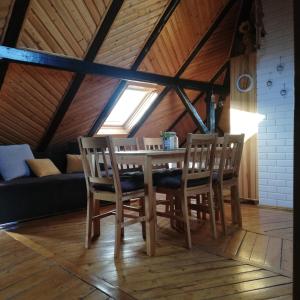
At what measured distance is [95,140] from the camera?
235 cm

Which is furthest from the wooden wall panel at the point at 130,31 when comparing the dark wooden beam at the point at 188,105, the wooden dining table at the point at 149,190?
the wooden dining table at the point at 149,190

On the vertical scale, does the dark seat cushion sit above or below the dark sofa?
above

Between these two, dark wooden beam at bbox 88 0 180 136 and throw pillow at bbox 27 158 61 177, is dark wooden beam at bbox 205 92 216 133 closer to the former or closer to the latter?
dark wooden beam at bbox 88 0 180 136

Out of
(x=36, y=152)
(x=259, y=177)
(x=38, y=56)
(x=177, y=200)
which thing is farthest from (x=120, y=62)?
(x=259, y=177)

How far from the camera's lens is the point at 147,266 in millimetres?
2129

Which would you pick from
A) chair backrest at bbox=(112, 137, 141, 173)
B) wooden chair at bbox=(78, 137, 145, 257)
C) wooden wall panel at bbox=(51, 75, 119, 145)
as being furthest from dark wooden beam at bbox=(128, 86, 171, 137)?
wooden chair at bbox=(78, 137, 145, 257)

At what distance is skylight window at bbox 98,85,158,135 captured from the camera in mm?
5461

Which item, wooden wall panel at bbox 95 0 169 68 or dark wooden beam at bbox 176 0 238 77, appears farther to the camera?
dark wooden beam at bbox 176 0 238 77

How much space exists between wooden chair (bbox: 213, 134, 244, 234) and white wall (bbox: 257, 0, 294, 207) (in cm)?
101

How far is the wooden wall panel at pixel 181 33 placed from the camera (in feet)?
14.3

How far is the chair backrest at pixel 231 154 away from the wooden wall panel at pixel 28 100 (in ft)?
7.65

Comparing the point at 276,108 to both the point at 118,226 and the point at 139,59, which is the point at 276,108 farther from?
the point at 118,226
